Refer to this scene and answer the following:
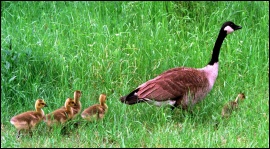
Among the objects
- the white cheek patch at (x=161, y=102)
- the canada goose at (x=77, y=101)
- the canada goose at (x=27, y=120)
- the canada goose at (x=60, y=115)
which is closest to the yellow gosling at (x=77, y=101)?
the canada goose at (x=77, y=101)

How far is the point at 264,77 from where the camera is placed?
815 centimetres

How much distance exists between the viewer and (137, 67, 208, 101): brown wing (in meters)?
7.12

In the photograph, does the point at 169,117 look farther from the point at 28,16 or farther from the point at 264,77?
the point at 28,16

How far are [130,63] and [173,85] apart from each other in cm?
117

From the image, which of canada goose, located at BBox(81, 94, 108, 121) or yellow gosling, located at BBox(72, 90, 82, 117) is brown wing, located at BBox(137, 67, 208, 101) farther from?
yellow gosling, located at BBox(72, 90, 82, 117)

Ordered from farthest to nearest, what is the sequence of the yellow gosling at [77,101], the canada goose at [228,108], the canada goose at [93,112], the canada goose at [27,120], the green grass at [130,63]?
the canada goose at [228,108]
the yellow gosling at [77,101]
the canada goose at [93,112]
the green grass at [130,63]
the canada goose at [27,120]

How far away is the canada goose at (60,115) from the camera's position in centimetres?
664

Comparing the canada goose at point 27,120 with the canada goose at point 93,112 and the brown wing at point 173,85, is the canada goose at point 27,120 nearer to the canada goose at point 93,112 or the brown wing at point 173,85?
the canada goose at point 93,112

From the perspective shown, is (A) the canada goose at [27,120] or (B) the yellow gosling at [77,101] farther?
(B) the yellow gosling at [77,101]

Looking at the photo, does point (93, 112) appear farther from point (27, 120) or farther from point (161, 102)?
point (161, 102)

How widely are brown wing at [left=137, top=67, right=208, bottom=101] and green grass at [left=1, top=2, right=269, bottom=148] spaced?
0.75ft

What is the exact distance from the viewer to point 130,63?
323 inches

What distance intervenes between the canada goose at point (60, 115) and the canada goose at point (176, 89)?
→ 650 millimetres

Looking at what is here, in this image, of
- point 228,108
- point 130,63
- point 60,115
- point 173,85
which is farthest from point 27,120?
point 228,108
